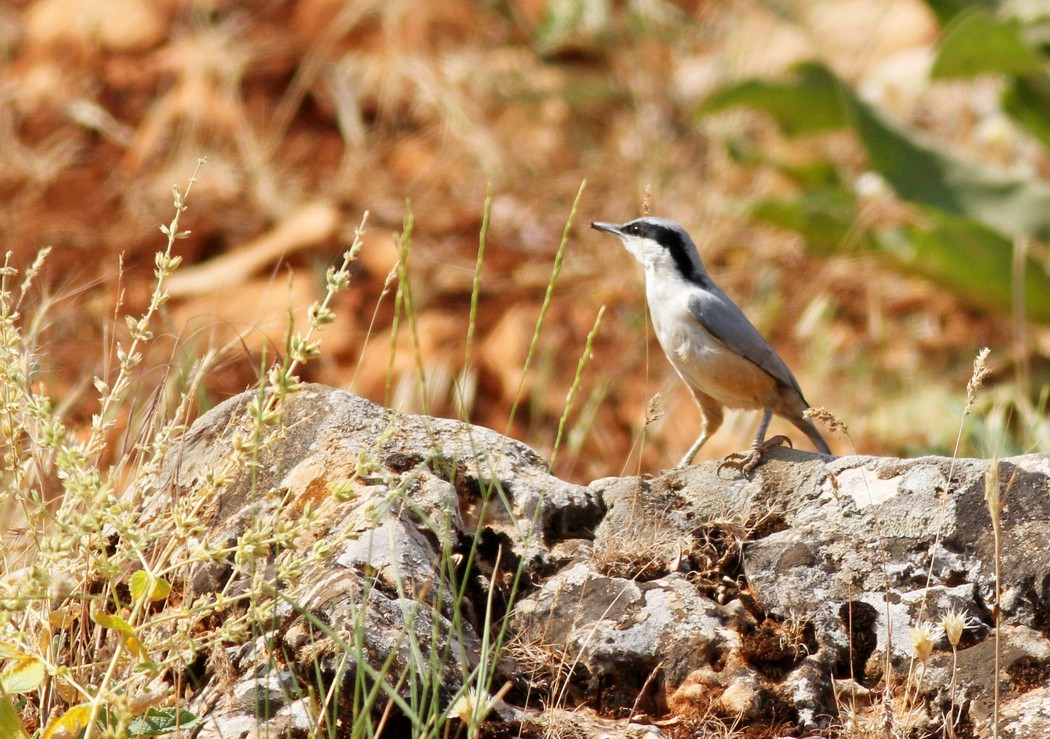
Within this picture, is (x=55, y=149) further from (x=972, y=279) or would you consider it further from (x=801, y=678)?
(x=801, y=678)

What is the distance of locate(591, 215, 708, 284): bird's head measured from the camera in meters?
4.91

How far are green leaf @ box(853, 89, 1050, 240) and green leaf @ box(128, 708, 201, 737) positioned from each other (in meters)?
6.07

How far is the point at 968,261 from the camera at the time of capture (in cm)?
773

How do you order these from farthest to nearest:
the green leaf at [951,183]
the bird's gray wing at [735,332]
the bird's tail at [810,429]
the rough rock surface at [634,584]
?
the green leaf at [951,183], the bird's tail at [810,429], the bird's gray wing at [735,332], the rough rock surface at [634,584]

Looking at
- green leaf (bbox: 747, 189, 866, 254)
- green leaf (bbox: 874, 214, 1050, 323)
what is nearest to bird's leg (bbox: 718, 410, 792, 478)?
green leaf (bbox: 874, 214, 1050, 323)

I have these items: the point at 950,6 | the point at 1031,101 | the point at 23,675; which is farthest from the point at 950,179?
the point at 23,675

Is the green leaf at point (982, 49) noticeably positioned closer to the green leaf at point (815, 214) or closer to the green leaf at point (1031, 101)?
the green leaf at point (1031, 101)

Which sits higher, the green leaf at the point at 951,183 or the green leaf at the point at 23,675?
the green leaf at the point at 951,183

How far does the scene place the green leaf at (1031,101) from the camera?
26.4 ft

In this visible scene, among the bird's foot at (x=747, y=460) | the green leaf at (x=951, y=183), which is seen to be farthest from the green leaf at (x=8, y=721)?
the green leaf at (x=951, y=183)

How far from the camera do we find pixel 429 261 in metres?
9.59

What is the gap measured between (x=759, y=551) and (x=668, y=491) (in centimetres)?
37

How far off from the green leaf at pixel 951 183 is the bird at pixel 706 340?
127 inches

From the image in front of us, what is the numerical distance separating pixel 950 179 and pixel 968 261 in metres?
0.56
